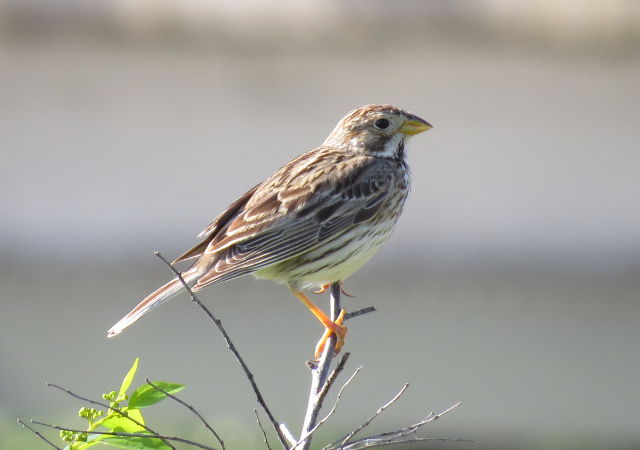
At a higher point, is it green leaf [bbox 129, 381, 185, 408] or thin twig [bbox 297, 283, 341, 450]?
green leaf [bbox 129, 381, 185, 408]

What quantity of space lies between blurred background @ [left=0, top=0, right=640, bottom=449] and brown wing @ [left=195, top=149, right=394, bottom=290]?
4451mm

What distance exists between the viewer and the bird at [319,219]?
16.0ft

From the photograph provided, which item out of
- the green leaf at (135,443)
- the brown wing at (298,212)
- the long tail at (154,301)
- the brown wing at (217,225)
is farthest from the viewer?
the brown wing at (217,225)

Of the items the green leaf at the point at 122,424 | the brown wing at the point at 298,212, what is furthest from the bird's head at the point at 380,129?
the green leaf at the point at 122,424

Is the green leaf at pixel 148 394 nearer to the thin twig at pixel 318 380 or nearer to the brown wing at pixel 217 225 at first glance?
the thin twig at pixel 318 380

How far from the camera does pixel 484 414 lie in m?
10.6

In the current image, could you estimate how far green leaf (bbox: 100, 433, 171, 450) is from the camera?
2988mm

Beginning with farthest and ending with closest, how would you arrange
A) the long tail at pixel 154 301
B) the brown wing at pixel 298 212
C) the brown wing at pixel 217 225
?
the brown wing at pixel 217 225
the brown wing at pixel 298 212
the long tail at pixel 154 301

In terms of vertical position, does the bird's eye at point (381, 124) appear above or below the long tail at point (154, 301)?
above

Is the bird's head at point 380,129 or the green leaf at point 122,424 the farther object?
the bird's head at point 380,129

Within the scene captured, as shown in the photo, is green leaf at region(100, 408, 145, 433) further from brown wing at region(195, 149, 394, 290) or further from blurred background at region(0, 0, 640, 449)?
blurred background at region(0, 0, 640, 449)

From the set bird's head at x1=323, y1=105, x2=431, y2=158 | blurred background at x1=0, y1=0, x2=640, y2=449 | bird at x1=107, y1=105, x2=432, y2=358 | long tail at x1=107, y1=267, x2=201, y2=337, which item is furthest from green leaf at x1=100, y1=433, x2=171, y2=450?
blurred background at x1=0, y1=0, x2=640, y2=449

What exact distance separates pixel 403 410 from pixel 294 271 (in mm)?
5996

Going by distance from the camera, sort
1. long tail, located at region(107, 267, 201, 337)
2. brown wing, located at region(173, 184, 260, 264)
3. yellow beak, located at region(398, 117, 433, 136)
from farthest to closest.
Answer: yellow beak, located at region(398, 117, 433, 136)
brown wing, located at region(173, 184, 260, 264)
long tail, located at region(107, 267, 201, 337)
